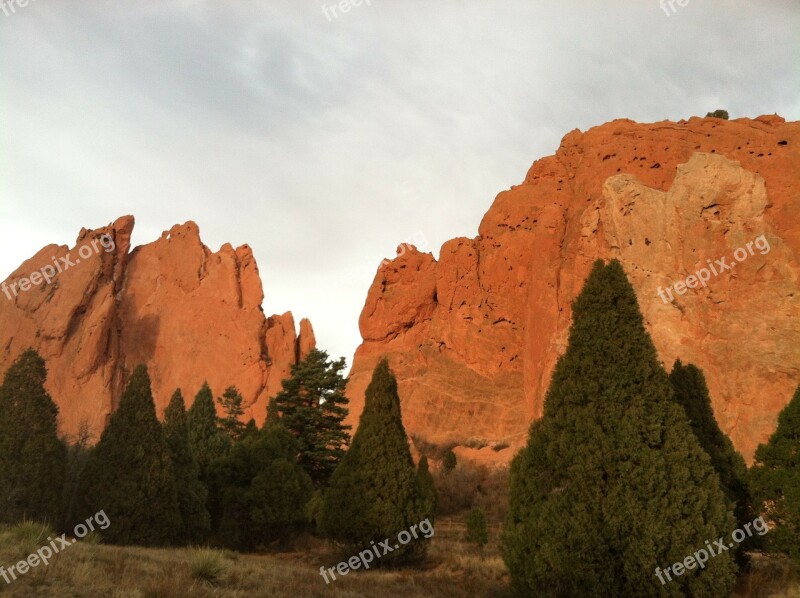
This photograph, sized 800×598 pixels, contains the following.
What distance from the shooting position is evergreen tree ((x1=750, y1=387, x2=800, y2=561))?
35.0ft

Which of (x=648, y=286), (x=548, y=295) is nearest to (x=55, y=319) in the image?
(x=548, y=295)

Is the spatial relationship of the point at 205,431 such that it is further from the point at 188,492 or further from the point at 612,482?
the point at 612,482

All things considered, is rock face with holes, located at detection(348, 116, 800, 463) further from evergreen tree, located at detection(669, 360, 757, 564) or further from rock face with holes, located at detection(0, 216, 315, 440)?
evergreen tree, located at detection(669, 360, 757, 564)

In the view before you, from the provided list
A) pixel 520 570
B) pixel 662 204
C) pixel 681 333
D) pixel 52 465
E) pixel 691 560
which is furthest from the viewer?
pixel 662 204

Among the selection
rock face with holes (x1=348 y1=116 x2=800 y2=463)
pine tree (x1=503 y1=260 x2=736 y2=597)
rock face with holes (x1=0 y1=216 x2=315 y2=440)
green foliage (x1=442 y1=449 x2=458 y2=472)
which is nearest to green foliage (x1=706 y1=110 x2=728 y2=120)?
rock face with holes (x1=348 y1=116 x2=800 y2=463)

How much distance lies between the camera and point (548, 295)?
177 feet

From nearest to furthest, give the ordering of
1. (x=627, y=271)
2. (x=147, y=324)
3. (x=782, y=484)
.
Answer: (x=782, y=484), (x=627, y=271), (x=147, y=324)

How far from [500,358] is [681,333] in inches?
698

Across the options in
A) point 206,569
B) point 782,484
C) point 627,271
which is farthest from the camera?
point 627,271

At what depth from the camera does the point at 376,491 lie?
1530 centimetres

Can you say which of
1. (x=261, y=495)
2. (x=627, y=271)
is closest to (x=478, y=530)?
(x=261, y=495)

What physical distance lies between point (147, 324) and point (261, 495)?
164 ft

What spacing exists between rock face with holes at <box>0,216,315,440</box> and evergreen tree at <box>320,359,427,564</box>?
4639 cm

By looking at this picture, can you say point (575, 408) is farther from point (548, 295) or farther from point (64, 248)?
point (64, 248)
